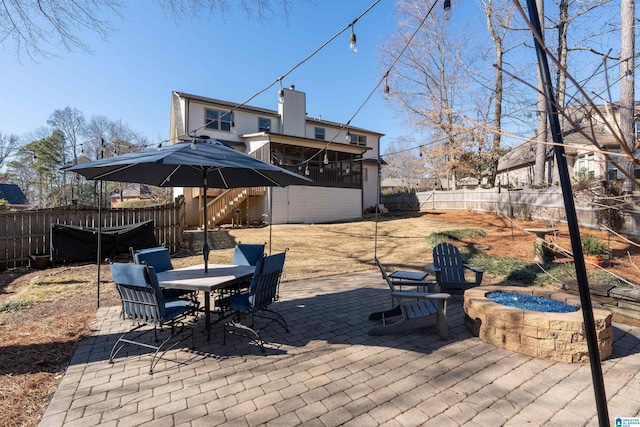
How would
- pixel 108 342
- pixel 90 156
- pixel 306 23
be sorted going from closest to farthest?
1. pixel 108 342
2. pixel 306 23
3. pixel 90 156

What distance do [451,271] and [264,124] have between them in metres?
17.5

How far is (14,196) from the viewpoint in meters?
31.3

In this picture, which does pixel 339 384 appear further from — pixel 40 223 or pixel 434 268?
pixel 40 223

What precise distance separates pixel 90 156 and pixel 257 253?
36.3m

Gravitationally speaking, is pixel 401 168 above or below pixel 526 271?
above

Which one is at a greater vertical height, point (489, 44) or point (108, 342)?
point (489, 44)

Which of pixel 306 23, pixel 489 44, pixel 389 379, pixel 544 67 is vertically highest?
pixel 489 44

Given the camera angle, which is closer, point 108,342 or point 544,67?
point 544,67

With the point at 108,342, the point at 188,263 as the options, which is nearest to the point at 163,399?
the point at 108,342

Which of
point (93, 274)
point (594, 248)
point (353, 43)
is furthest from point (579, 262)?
point (93, 274)

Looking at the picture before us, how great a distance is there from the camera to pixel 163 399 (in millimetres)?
2736

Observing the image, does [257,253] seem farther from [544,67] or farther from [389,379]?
[544,67]

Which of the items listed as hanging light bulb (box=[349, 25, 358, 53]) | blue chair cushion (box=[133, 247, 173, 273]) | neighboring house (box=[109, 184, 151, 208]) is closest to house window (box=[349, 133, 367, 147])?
hanging light bulb (box=[349, 25, 358, 53])

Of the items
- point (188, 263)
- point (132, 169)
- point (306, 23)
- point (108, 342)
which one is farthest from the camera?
point (188, 263)
